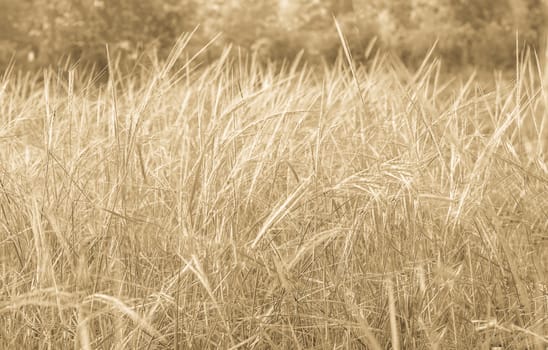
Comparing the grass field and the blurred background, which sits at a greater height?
the grass field

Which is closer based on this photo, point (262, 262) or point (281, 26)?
point (262, 262)

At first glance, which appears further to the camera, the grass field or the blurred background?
the blurred background

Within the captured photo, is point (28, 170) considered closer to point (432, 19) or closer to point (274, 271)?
point (274, 271)

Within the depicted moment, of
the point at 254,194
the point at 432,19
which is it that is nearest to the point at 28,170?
the point at 254,194

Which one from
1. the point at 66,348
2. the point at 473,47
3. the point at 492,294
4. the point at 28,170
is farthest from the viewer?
the point at 473,47

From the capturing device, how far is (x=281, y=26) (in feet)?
16.6

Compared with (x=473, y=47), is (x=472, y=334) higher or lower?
higher

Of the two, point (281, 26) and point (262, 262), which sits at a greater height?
point (262, 262)

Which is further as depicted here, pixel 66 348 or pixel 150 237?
pixel 150 237

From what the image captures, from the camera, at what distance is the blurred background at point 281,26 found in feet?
15.8

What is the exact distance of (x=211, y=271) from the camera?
53.4 inches

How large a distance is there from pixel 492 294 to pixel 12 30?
4145mm

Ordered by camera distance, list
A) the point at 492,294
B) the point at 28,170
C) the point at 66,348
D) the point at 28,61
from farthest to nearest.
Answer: the point at 28,61 → the point at 28,170 → the point at 492,294 → the point at 66,348

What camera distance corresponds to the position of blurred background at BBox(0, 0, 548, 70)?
481 centimetres
